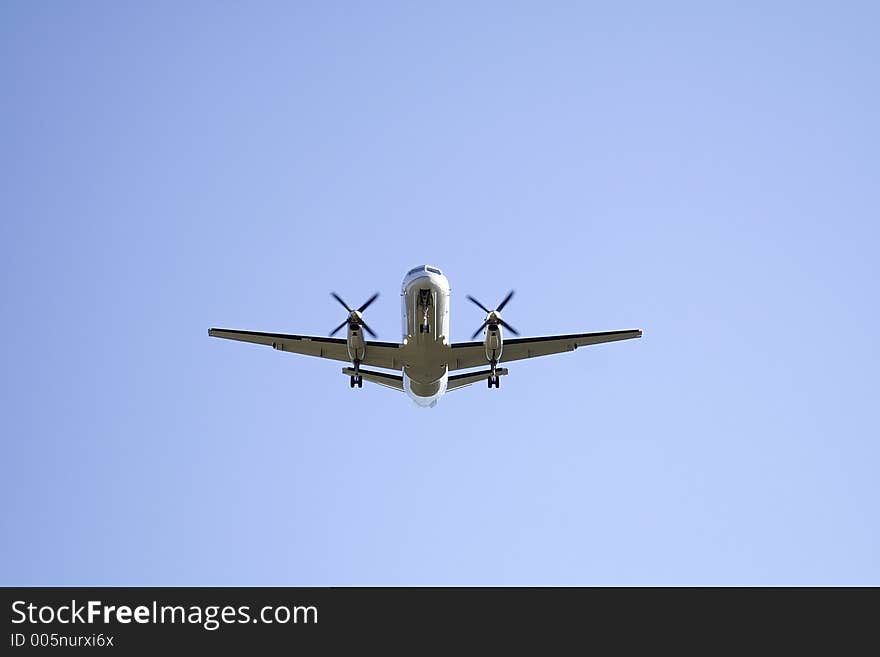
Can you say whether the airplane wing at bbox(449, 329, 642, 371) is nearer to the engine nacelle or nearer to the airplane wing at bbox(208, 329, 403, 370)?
the engine nacelle

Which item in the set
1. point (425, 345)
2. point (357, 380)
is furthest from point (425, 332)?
point (357, 380)

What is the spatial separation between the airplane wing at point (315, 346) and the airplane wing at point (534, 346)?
102 inches

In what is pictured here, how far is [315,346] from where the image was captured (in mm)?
39438

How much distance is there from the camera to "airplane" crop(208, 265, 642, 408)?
35.9m

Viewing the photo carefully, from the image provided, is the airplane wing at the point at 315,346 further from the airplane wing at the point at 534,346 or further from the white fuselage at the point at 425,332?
the airplane wing at the point at 534,346

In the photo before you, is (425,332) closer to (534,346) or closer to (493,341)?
(493,341)

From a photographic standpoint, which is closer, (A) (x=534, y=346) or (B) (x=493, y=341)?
(B) (x=493, y=341)

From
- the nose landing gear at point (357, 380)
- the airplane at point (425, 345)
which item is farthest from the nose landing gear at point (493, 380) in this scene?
the nose landing gear at point (357, 380)

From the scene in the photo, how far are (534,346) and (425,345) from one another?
5.32m
